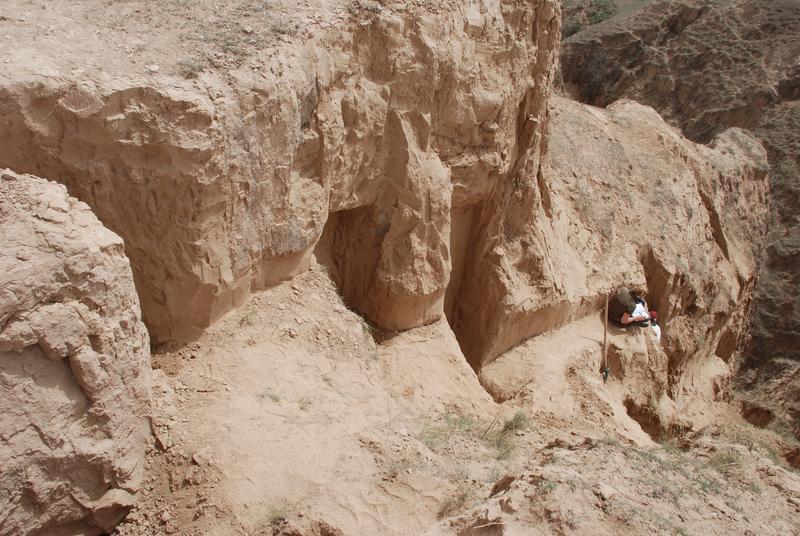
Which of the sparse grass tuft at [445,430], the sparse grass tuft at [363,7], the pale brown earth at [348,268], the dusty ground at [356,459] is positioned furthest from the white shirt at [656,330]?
the sparse grass tuft at [363,7]

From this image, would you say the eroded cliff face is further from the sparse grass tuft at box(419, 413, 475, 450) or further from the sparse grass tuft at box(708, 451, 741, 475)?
the sparse grass tuft at box(708, 451, 741, 475)

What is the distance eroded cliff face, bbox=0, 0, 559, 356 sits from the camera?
16.4 feet

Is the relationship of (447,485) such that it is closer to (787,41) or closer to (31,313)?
(31,313)

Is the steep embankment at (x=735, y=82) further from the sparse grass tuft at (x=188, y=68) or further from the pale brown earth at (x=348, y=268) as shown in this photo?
the sparse grass tuft at (x=188, y=68)

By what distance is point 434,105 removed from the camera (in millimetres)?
7660

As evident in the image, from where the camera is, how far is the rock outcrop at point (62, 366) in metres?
3.72

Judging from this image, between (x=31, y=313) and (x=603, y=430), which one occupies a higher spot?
(x=31, y=313)

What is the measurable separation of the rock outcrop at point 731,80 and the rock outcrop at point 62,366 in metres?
15.5

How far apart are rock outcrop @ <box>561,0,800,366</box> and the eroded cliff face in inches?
391

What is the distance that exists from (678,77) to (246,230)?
18.9 meters

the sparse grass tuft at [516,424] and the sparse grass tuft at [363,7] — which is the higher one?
the sparse grass tuft at [363,7]

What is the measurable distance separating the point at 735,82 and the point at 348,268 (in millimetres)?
16678

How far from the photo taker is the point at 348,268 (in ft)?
25.9

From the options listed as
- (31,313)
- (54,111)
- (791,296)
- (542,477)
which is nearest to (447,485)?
(542,477)
